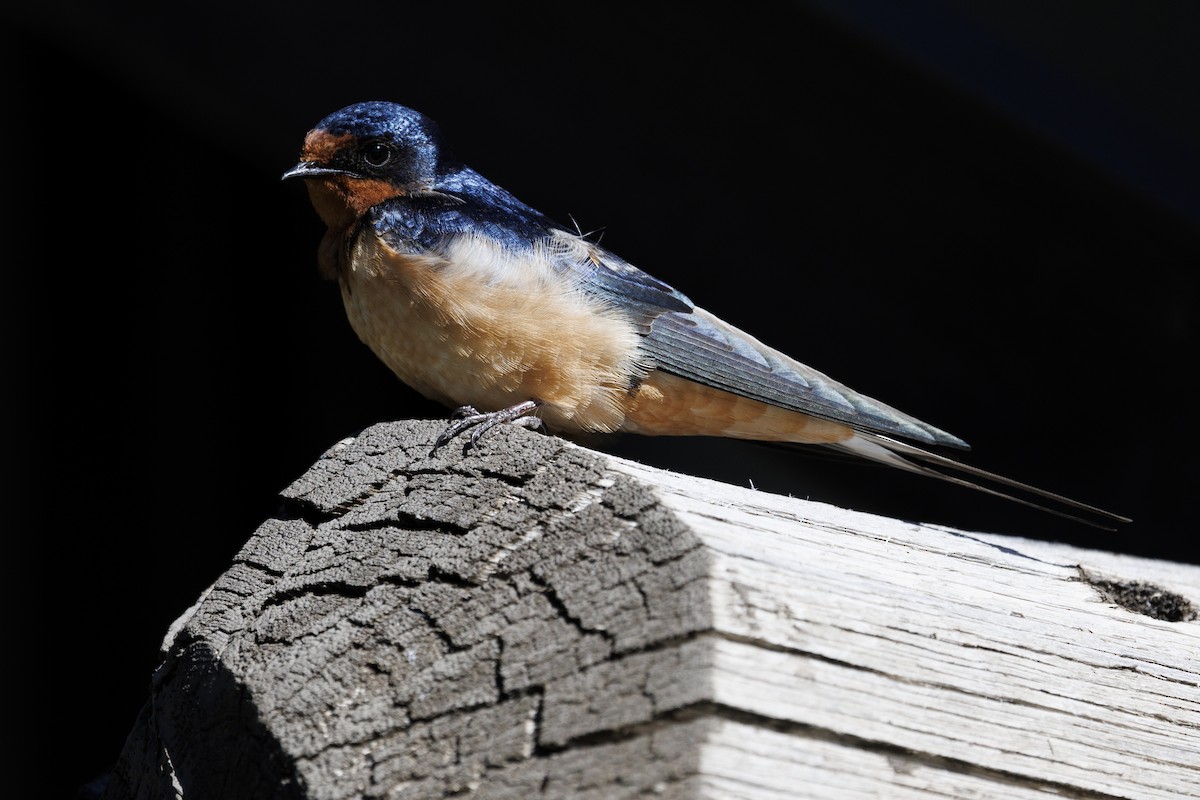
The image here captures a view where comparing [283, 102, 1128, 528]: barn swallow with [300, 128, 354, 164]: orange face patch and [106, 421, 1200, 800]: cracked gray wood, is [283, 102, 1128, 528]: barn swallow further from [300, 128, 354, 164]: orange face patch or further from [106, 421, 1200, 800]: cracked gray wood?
[106, 421, 1200, 800]: cracked gray wood

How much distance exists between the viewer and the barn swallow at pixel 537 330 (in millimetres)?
1870

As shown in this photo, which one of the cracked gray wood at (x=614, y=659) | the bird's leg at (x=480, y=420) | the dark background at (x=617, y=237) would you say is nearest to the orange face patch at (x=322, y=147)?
the bird's leg at (x=480, y=420)

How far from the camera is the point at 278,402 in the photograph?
4094 millimetres

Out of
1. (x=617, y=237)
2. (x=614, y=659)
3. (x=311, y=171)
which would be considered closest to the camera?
(x=614, y=659)

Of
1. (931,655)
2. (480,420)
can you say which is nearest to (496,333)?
(480,420)

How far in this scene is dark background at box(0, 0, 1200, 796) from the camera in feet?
10.3

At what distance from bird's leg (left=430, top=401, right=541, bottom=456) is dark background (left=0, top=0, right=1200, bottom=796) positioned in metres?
1.49

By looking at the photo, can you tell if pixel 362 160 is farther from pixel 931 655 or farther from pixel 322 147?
pixel 931 655

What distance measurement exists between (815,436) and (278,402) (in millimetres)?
2447

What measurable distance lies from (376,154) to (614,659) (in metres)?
1.48

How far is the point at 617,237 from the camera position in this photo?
3.41 metres

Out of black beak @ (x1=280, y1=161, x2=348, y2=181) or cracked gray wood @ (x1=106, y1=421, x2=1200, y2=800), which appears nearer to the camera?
cracked gray wood @ (x1=106, y1=421, x2=1200, y2=800)

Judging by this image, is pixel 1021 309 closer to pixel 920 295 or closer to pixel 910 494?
pixel 920 295

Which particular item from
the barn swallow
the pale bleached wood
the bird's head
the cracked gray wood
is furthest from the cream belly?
the pale bleached wood
